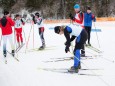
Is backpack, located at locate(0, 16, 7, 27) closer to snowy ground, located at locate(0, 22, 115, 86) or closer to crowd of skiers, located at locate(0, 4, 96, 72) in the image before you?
crowd of skiers, located at locate(0, 4, 96, 72)

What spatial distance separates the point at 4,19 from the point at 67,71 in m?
3.27

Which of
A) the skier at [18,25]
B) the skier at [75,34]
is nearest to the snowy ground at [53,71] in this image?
the skier at [75,34]

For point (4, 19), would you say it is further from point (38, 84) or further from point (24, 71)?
point (38, 84)

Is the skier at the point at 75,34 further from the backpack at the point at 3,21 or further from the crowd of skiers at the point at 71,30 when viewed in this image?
the backpack at the point at 3,21

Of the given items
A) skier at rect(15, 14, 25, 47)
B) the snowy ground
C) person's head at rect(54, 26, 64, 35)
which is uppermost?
person's head at rect(54, 26, 64, 35)

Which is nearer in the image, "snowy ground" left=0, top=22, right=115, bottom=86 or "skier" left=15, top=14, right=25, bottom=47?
"snowy ground" left=0, top=22, right=115, bottom=86

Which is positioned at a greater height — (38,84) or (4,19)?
(4,19)

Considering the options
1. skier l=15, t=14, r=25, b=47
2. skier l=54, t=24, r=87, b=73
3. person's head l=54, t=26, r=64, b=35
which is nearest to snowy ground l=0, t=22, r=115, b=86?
skier l=54, t=24, r=87, b=73

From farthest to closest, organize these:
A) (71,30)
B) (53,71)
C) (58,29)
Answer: (53,71) < (71,30) < (58,29)

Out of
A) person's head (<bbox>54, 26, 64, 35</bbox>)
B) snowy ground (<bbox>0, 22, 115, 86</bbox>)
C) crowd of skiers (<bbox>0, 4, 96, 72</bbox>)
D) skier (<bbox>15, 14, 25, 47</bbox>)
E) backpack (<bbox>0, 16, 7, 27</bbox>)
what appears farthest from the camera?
skier (<bbox>15, 14, 25, 47</bbox>)

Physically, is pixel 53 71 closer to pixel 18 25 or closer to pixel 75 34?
pixel 75 34

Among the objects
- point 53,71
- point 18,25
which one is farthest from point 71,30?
point 18,25

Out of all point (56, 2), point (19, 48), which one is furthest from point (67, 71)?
point (56, 2)

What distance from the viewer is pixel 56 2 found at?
5162cm
